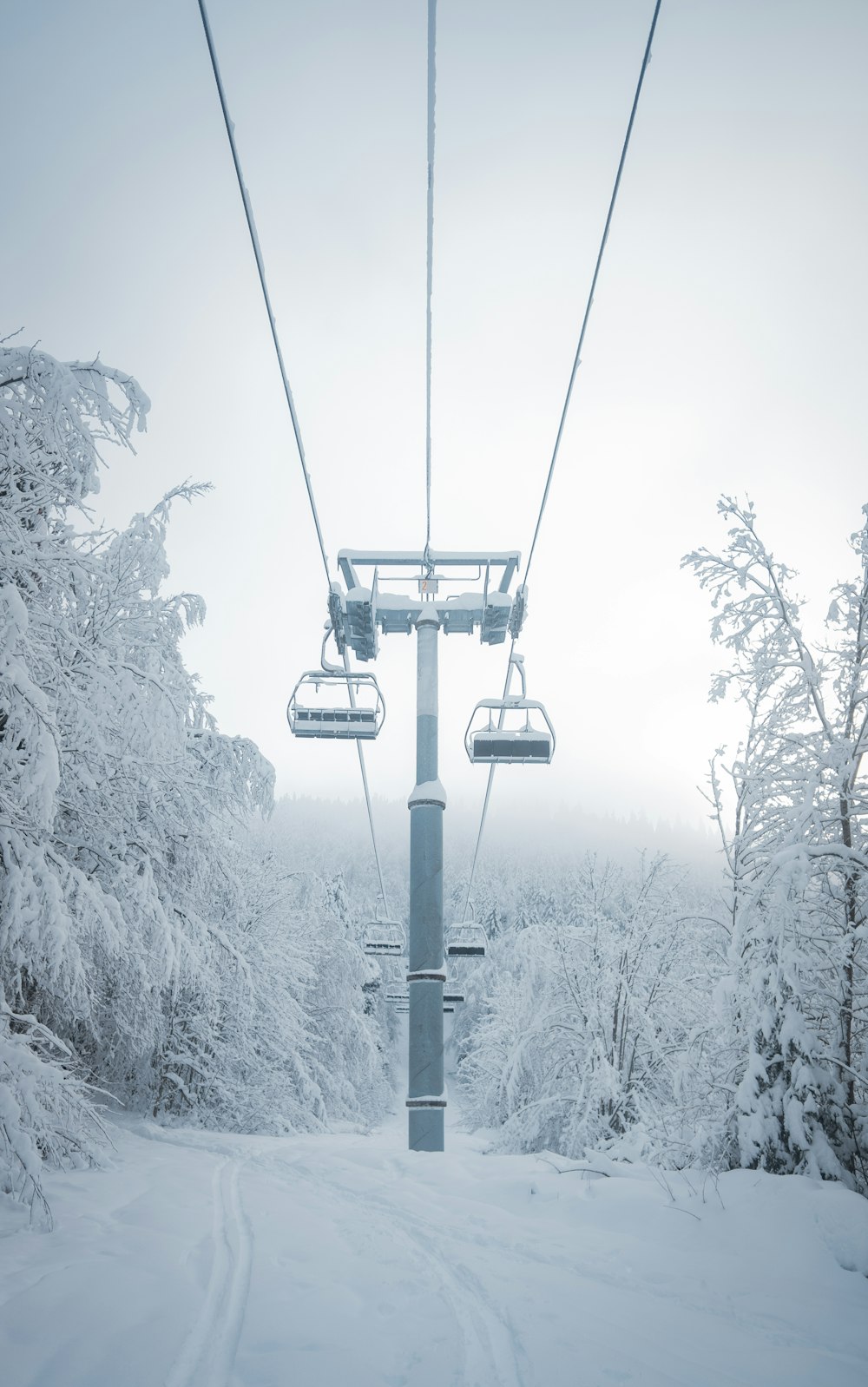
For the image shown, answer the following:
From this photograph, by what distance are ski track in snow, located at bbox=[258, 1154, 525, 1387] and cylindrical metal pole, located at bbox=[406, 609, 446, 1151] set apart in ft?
11.1

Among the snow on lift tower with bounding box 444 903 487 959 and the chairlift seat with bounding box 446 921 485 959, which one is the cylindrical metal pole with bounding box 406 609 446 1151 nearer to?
the snow on lift tower with bounding box 444 903 487 959

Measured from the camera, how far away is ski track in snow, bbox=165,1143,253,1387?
328 cm

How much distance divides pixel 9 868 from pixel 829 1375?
6.31 meters

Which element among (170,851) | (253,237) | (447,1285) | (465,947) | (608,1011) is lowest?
(608,1011)

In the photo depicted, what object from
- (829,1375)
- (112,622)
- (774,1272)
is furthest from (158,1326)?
(112,622)

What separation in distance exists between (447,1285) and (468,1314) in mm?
470

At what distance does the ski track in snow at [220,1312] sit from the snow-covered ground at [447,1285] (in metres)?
0.01

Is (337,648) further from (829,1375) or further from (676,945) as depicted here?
(676,945)

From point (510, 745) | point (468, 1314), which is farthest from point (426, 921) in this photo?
point (468, 1314)

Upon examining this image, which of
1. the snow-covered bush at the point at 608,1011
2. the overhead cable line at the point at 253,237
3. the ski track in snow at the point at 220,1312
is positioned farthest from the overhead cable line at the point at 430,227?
the snow-covered bush at the point at 608,1011

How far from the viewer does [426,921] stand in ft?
33.9

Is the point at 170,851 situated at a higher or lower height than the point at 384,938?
higher

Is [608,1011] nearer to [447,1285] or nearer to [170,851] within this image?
[170,851]

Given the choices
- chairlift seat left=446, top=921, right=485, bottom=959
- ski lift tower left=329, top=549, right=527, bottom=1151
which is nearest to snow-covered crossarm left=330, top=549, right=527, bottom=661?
ski lift tower left=329, top=549, right=527, bottom=1151
